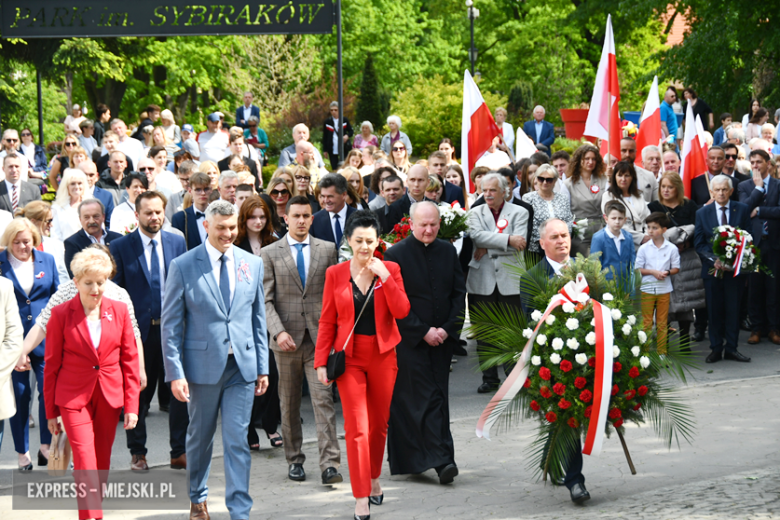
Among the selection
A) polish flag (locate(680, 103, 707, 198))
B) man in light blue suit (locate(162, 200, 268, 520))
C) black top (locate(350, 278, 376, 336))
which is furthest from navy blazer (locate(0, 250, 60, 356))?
polish flag (locate(680, 103, 707, 198))

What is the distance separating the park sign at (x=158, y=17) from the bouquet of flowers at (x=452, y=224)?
5931 mm

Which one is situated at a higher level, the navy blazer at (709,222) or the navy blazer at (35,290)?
the navy blazer at (709,222)

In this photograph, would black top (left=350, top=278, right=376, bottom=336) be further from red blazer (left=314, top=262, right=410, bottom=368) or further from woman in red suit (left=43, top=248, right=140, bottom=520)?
woman in red suit (left=43, top=248, right=140, bottom=520)

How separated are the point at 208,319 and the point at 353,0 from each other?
127 feet

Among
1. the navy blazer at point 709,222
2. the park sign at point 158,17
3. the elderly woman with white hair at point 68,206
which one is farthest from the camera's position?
the park sign at point 158,17

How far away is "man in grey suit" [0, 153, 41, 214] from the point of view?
1276 centimetres

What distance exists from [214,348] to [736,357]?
7063 millimetres

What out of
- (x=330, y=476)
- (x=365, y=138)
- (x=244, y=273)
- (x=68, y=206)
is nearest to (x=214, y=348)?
(x=244, y=273)

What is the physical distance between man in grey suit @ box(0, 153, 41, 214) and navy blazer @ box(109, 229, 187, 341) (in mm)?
5049

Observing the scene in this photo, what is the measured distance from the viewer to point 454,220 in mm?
9539

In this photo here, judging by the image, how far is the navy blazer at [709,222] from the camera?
1138cm

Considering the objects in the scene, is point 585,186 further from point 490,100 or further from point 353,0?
point 353,0

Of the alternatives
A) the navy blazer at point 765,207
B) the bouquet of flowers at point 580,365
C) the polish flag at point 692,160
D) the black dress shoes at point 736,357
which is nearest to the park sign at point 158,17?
the polish flag at point 692,160

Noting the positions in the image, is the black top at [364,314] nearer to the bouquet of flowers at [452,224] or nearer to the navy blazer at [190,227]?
the bouquet of flowers at [452,224]
